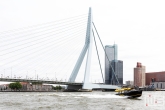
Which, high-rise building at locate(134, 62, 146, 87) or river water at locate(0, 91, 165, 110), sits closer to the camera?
river water at locate(0, 91, 165, 110)

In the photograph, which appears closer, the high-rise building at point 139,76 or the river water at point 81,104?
the river water at point 81,104

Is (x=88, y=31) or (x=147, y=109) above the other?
(x=88, y=31)

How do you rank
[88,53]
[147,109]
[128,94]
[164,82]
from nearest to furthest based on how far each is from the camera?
1. [147,109]
2. [128,94]
3. [88,53]
4. [164,82]

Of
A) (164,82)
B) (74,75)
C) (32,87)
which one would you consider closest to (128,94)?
(74,75)

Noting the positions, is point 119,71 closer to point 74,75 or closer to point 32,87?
point 32,87

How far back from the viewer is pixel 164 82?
177 metres

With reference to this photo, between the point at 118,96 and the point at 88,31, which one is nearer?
the point at 118,96

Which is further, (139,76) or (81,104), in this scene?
(139,76)

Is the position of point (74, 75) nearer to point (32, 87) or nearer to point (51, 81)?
point (51, 81)

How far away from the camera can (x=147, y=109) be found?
26594 mm

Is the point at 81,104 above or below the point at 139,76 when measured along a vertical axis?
below

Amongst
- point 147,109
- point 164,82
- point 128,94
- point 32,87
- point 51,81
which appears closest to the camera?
point 147,109

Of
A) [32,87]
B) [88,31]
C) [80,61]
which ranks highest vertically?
[88,31]

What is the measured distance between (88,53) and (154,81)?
135 m
